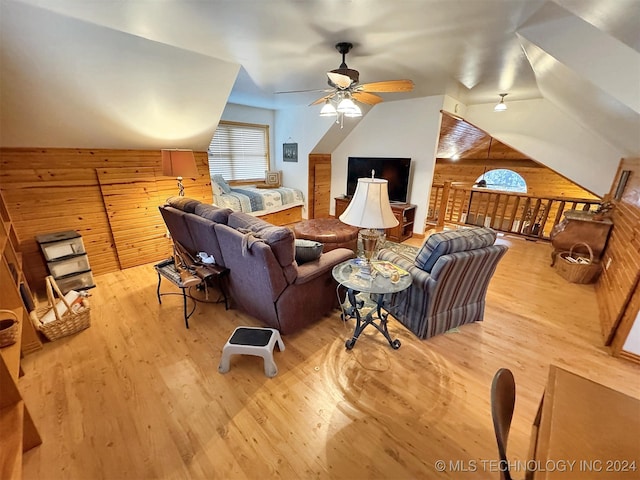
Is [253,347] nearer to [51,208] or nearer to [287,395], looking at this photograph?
[287,395]

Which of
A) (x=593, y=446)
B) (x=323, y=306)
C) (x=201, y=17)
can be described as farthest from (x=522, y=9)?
(x=323, y=306)

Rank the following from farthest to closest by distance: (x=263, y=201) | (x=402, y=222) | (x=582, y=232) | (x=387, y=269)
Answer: (x=263, y=201) → (x=402, y=222) → (x=582, y=232) → (x=387, y=269)

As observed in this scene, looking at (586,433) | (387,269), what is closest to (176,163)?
(387,269)

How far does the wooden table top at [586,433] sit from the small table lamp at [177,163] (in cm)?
351

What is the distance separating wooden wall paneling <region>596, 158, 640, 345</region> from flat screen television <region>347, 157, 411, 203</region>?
259cm

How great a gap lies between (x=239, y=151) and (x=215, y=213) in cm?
365

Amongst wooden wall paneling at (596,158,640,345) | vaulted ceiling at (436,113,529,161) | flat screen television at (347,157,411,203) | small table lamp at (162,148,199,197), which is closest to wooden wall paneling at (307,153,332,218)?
flat screen television at (347,157,411,203)

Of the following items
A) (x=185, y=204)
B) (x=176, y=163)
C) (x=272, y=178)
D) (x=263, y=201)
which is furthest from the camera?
(x=272, y=178)

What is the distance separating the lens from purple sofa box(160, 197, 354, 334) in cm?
183

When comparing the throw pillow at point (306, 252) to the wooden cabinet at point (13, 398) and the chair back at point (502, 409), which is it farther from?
the wooden cabinet at point (13, 398)

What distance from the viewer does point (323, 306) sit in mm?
2373

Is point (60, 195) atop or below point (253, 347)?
atop

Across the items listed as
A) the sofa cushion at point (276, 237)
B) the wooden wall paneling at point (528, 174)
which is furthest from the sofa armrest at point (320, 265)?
the wooden wall paneling at point (528, 174)

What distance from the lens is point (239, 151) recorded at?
213 inches
